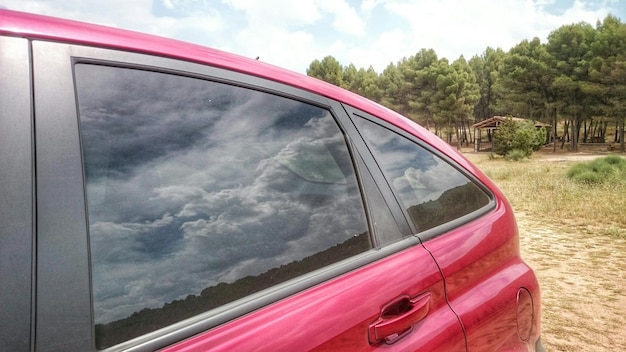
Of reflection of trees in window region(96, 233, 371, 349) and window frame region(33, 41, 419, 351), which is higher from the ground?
→ window frame region(33, 41, 419, 351)

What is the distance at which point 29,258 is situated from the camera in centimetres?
67

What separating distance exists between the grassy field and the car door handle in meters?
2.98

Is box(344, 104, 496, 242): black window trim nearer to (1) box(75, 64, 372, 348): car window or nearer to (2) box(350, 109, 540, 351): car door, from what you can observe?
(2) box(350, 109, 540, 351): car door

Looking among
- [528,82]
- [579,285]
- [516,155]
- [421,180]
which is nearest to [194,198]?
[421,180]

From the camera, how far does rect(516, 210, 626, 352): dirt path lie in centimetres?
357

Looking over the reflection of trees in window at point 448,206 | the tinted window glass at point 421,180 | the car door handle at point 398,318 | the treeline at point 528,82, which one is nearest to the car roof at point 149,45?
the tinted window glass at point 421,180

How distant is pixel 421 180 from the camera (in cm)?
146

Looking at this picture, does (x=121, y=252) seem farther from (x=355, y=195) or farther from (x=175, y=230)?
(x=355, y=195)

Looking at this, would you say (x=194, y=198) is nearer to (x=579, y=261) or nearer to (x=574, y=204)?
(x=579, y=261)

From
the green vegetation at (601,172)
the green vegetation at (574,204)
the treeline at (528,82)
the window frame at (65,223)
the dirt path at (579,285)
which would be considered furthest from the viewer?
the treeline at (528,82)

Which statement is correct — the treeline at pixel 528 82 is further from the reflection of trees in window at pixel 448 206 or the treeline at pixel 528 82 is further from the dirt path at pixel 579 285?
the reflection of trees in window at pixel 448 206

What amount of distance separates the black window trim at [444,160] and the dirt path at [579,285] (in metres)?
2.52

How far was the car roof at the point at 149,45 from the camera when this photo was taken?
0.78 meters

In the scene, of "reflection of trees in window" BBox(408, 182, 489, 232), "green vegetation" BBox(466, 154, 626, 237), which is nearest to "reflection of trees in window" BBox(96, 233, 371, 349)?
"reflection of trees in window" BBox(408, 182, 489, 232)
